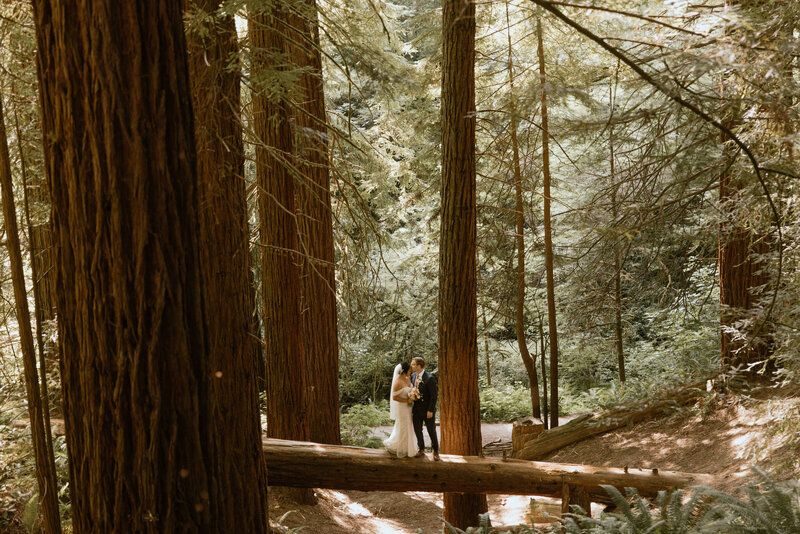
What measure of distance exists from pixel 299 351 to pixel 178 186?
5.96 m

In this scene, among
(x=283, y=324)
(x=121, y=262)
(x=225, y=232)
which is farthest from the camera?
(x=283, y=324)

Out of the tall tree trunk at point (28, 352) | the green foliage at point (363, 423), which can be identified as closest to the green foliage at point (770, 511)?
the tall tree trunk at point (28, 352)

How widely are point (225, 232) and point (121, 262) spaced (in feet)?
5.50

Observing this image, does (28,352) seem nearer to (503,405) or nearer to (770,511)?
(770,511)

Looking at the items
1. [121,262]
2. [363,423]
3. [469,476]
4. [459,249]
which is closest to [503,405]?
[363,423]

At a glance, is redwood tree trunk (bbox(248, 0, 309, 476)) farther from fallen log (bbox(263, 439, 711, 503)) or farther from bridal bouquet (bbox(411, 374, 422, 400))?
bridal bouquet (bbox(411, 374, 422, 400))

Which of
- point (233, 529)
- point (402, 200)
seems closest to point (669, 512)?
point (233, 529)

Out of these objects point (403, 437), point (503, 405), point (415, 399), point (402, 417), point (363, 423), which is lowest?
point (503, 405)

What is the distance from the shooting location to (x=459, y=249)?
8398 millimetres

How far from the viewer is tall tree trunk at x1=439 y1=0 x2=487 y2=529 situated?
8.32 m

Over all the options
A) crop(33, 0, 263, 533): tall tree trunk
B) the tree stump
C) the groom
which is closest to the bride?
the groom

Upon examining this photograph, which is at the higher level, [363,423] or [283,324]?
[283,324]

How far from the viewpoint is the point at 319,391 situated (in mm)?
10016

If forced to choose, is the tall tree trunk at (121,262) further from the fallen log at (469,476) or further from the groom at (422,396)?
the groom at (422,396)
